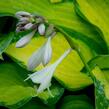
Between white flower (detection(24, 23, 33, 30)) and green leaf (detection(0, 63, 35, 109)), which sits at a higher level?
white flower (detection(24, 23, 33, 30))

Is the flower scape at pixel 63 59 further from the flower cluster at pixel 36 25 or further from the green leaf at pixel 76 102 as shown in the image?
the flower cluster at pixel 36 25

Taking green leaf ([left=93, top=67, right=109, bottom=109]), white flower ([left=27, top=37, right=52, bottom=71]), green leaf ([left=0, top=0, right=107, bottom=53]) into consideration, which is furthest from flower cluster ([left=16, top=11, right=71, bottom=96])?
green leaf ([left=0, top=0, right=107, bottom=53])

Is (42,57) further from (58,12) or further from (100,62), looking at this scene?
(58,12)

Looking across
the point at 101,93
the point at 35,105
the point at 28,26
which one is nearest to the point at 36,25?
the point at 28,26

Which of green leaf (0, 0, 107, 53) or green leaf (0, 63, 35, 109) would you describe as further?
green leaf (0, 0, 107, 53)

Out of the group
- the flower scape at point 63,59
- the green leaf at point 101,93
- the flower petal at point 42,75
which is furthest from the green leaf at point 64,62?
the flower petal at point 42,75

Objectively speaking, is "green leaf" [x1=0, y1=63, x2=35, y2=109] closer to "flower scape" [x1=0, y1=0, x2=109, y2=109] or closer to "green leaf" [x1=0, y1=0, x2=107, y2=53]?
"flower scape" [x1=0, y1=0, x2=109, y2=109]
